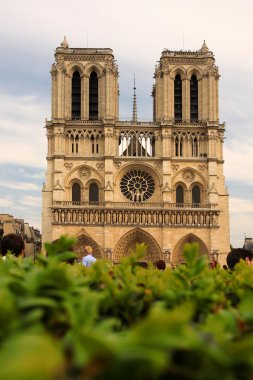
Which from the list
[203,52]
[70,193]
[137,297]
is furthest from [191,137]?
[137,297]

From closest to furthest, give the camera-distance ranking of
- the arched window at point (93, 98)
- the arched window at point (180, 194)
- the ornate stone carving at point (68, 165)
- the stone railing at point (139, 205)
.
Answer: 1. the stone railing at point (139, 205)
2. the ornate stone carving at point (68, 165)
3. the arched window at point (180, 194)
4. the arched window at point (93, 98)

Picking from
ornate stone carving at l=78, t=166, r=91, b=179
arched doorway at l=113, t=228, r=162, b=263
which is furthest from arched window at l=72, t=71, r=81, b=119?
arched doorway at l=113, t=228, r=162, b=263

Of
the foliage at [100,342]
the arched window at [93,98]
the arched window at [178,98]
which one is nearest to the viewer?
the foliage at [100,342]

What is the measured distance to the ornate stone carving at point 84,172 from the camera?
137ft

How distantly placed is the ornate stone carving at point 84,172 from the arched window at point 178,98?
752 cm

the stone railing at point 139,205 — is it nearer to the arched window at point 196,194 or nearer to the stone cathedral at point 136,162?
the stone cathedral at point 136,162

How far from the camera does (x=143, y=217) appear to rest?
4109 centimetres

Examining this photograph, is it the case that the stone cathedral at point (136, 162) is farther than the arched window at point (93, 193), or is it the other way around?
the arched window at point (93, 193)

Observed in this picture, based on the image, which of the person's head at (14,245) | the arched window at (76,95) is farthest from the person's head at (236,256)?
the arched window at (76,95)

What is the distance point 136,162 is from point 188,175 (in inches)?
148

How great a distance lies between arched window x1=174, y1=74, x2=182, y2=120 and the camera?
43375 mm

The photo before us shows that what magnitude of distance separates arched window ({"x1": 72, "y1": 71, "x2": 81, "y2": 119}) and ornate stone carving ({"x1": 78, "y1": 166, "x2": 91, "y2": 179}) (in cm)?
387

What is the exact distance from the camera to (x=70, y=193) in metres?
41.7

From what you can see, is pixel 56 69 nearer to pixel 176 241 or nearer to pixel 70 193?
pixel 70 193
